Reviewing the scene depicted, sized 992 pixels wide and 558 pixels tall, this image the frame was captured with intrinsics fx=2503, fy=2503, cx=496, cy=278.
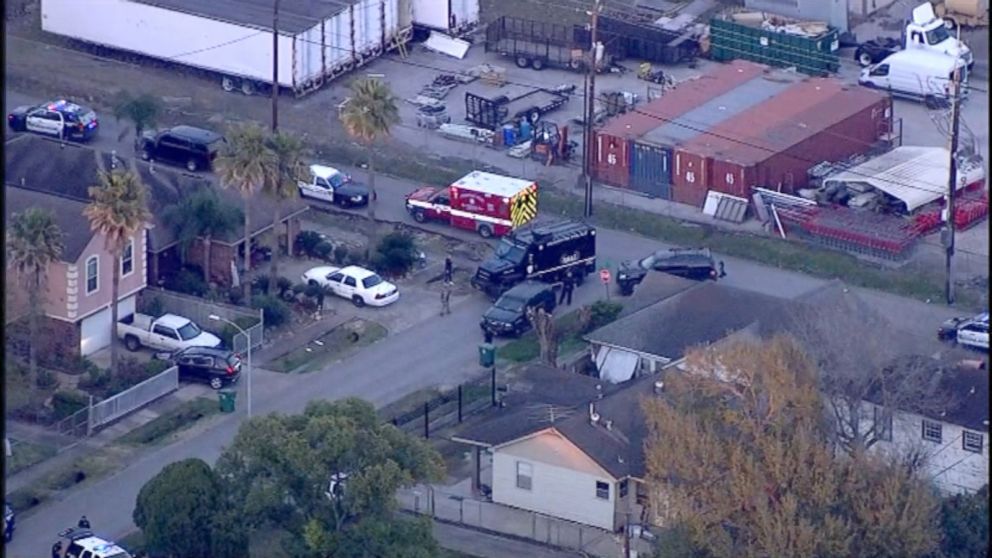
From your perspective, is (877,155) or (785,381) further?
(877,155)

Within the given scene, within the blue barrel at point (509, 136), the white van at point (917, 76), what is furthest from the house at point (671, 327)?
the white van at point (917, 76)

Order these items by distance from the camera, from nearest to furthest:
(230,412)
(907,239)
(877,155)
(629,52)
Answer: (230,412), (907,239), (877,155), (629,52)

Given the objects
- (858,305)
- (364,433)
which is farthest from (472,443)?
(858,305)

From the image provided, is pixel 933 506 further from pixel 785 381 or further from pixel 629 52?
pixel 629 52

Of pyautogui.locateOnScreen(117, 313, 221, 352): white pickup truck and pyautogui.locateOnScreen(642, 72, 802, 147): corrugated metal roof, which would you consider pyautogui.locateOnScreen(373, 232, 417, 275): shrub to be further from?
pyautogui.locateOnScreen(642, 72, 802, 147): corrugated metal roof

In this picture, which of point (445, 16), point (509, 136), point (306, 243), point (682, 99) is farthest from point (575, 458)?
point (445, 16)

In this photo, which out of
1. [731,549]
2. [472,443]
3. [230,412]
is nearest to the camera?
[731,549]

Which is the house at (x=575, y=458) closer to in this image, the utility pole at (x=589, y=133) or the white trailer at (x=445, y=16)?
the utility pole at (x=589, y=133)

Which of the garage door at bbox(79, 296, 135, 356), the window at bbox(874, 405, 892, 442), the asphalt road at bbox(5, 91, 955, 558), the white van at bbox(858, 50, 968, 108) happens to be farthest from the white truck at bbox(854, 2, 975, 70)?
the garage door at bbox(79, 296, 135, 356)
